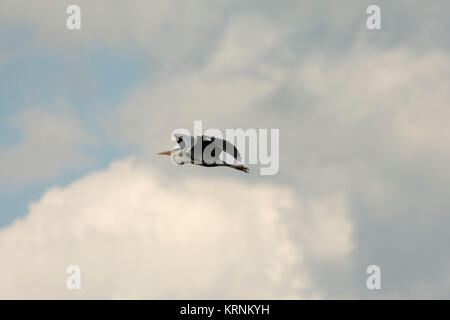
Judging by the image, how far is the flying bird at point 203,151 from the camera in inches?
3469

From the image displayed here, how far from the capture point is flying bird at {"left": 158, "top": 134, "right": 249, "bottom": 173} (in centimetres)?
8812

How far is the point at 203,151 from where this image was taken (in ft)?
297
